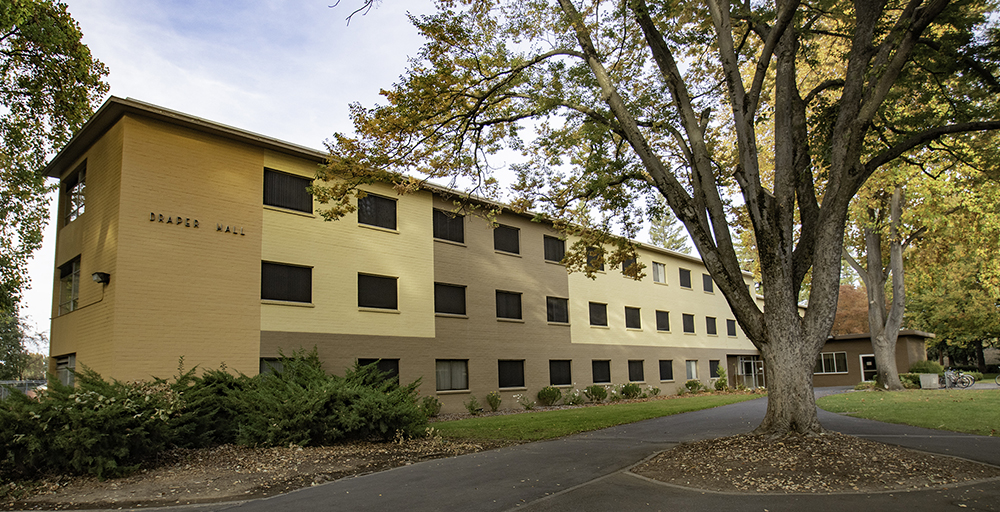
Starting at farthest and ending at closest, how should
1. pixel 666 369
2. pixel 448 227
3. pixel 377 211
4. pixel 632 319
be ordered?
pixel 666 369 → pixel 632 319 → pixel 448 227 → pixel 377 211

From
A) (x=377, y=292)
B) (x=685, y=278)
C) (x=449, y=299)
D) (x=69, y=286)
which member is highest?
(x=685, y=278)

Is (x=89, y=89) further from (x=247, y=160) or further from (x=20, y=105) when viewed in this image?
(x=247, y=160)

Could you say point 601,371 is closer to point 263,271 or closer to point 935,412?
point 935,412

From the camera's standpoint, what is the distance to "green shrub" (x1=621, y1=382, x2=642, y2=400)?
2844 cm

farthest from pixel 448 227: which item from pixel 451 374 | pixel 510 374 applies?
pixel 510 374

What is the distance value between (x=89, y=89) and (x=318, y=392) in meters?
13.4

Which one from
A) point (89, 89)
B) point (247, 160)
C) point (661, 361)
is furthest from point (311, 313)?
point (661, 361)

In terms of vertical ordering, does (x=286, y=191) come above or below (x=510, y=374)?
above

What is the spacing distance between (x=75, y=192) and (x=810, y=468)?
19.8 metres

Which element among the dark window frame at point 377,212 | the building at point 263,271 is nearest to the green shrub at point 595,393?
the building at point 263,271

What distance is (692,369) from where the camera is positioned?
3588 cm

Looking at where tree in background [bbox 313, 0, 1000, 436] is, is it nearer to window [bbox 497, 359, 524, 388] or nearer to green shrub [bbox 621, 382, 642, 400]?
window [bbox 497, 359, 524, 388]

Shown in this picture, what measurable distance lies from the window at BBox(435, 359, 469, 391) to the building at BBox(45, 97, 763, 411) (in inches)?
2.3

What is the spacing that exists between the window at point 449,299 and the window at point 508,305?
6.87 ft
